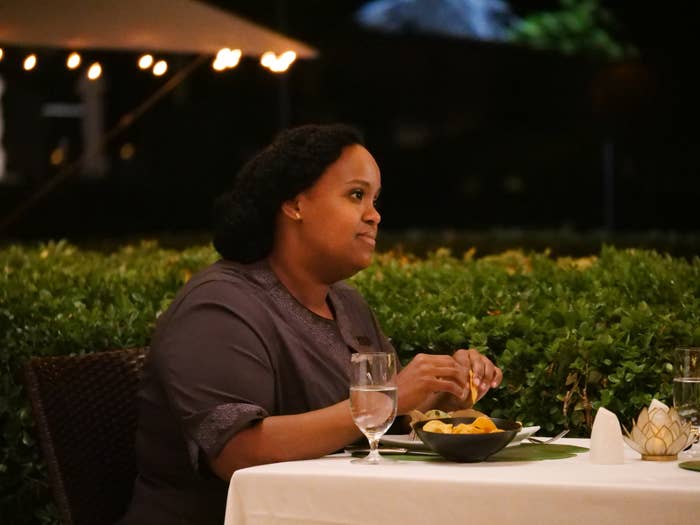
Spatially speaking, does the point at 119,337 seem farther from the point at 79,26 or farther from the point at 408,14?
the point at 408,14

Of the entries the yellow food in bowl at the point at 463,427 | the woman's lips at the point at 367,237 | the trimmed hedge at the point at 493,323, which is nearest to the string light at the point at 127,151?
the trimmed hedge at the point at 493,323

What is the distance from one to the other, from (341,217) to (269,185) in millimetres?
233

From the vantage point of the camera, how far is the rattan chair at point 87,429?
3.41 metres

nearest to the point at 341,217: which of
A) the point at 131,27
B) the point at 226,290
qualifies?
the point at 226,290

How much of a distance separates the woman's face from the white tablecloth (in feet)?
2.31

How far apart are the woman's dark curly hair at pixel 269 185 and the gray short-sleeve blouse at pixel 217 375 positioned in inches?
2.6

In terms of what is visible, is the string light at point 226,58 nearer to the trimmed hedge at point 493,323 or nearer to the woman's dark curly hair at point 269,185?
the trimmed hedge at point 493,323

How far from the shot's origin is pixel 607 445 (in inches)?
113

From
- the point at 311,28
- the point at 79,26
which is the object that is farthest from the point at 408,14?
the point at 79,26

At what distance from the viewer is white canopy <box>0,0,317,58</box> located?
659cm

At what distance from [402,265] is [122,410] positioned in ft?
7.51

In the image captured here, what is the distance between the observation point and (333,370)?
3459mm

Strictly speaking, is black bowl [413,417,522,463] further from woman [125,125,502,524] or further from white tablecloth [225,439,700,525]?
woman [125,125,502,524]

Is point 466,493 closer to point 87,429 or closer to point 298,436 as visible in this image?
point 298,436
